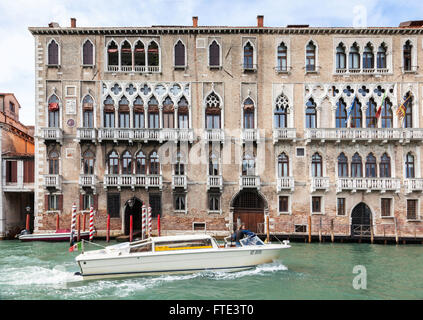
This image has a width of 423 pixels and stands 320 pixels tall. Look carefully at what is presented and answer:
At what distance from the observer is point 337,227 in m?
17.6

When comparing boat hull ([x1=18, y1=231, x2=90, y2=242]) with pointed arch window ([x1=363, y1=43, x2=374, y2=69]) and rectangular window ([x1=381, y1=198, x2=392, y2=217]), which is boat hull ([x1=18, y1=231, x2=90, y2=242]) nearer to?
rectangular window ([x1=381, y1=198, x2=392, y2=217])

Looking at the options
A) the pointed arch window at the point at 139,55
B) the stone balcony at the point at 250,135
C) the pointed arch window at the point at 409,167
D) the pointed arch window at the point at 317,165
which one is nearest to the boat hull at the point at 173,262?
the stone balcony at the point at 250,135

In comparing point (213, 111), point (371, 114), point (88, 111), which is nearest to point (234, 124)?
point (213, 111)

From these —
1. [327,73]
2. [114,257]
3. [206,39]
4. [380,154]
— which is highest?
[206,39]

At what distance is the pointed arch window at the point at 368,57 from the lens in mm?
18172

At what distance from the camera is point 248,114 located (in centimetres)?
1808

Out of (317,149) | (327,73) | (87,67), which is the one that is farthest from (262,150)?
(87,67)

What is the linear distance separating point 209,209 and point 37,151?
10389mm

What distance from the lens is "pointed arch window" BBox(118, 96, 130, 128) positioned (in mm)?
17844

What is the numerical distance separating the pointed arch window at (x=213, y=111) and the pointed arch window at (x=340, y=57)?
7458 mm

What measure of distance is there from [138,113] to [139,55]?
3466 mm

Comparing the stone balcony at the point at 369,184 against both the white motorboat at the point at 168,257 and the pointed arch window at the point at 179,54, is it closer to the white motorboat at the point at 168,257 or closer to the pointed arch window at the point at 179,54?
the white motorboat at the point at 168,257
